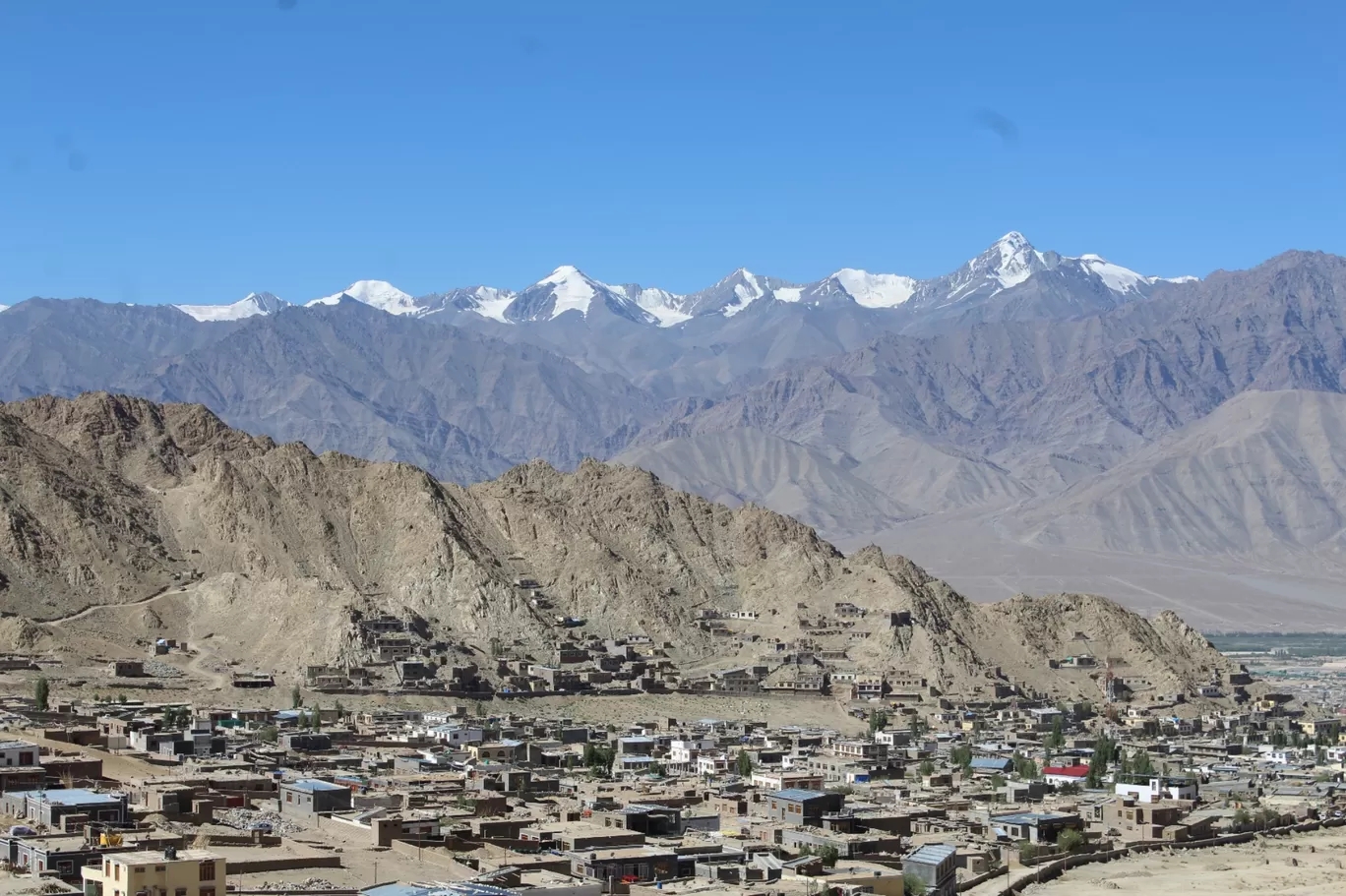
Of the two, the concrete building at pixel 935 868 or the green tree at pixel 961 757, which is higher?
the green tree at pixel 961 757

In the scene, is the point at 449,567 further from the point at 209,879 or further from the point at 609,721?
the point at 209,879

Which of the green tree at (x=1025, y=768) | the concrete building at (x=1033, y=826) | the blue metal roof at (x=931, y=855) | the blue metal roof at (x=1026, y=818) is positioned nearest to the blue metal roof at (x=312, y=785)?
the blue metal roof at (x=931, y=855)

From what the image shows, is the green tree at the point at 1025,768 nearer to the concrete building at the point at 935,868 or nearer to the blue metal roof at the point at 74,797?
the concrete building at the point at 935,868

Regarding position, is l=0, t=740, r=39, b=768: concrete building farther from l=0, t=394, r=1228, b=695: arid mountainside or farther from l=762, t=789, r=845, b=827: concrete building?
l=0, t=394, r=1228, b=695: arid mountainside

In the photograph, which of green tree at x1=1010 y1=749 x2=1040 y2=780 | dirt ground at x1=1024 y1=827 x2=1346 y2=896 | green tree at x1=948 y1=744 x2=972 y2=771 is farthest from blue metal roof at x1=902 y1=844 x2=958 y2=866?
green tree at x1=948 y1=744 x2=972 y2=771

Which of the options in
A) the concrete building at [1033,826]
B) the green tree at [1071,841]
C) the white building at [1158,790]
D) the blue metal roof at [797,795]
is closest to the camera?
the blue metal roof at [797,795]

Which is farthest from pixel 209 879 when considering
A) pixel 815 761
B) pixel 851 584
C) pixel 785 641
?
pixel 851 584

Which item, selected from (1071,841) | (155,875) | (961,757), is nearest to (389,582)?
(961,757)
